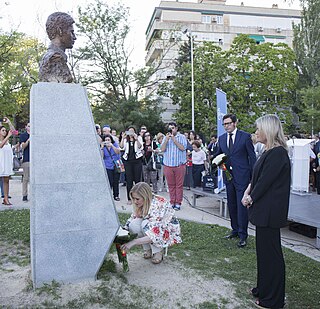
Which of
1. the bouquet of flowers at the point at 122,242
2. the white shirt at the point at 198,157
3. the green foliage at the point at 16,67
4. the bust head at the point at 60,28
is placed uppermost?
the green foliage at the point at 16,67

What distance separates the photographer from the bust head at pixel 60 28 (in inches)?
172

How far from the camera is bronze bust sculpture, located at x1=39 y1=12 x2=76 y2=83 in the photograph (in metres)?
4.32

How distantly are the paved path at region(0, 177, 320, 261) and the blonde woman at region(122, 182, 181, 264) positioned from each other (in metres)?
2.40

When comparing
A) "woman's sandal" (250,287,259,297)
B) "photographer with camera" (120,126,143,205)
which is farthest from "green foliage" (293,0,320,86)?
"woman's sandal" (250,287,259,297)

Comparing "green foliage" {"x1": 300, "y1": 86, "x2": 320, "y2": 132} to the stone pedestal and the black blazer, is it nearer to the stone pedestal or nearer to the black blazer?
the black blazer

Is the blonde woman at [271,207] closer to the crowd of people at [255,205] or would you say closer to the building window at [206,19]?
the crowd of people at [255,205]

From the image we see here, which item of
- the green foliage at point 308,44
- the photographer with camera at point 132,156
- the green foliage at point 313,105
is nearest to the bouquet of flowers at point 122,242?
the photographer with camera at point 132,156

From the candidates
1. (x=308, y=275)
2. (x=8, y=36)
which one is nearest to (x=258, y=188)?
(x=308, y=275)

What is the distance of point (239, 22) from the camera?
47.8 m

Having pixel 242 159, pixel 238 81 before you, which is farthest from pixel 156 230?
pixel 238 81

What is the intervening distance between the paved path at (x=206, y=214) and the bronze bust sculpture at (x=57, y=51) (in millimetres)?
4154

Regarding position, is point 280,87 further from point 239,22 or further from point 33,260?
point 33,260

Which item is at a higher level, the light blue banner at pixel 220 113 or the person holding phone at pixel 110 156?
the light blue banner at pixel 220 113

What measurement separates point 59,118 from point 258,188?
2302 millimetres
